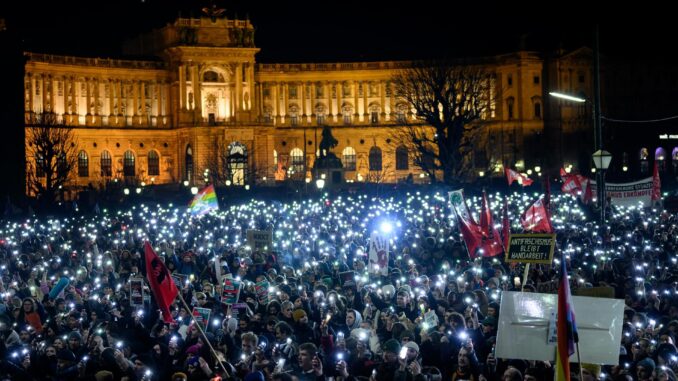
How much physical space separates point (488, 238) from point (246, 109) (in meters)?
84.8

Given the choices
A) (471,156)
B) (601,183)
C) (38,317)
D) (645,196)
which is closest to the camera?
(38,317)

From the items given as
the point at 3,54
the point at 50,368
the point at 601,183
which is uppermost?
the point at 3,54

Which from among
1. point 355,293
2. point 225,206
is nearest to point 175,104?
point 225,206

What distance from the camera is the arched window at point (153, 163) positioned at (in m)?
111

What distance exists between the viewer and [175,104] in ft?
361

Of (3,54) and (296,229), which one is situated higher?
(3,54)

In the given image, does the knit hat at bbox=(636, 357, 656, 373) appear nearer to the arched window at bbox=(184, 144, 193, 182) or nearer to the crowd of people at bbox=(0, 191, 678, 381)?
the crowd of people at bbox=(0, 191, 678, 381)

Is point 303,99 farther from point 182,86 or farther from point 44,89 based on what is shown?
point 44,89

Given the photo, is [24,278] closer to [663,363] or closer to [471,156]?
[663,363]

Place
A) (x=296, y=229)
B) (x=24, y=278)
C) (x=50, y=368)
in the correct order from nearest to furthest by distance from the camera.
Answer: (x=50, y=368), (x=24, y=278), (x=296, y=229)

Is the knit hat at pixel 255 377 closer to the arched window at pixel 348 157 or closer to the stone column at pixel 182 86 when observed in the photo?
the stone column at pixel 182 86

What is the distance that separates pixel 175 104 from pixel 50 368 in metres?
96.6

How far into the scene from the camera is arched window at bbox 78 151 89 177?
4227 inches

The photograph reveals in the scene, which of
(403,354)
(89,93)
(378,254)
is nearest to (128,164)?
(89,93)
